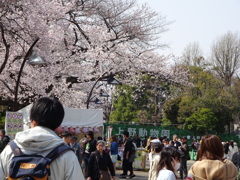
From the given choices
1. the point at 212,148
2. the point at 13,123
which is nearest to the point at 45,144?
the point at 212,148

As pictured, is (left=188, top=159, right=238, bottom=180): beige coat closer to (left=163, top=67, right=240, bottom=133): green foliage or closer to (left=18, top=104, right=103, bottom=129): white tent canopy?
(left=18, top=104, right=103, bottom=129): white tent canopy

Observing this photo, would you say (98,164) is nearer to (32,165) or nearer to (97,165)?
(97,165)

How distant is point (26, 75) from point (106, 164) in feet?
39.1

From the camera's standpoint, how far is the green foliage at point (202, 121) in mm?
36406

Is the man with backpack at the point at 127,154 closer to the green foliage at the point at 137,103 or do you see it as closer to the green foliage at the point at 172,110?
the green foliage at the point at 172,110

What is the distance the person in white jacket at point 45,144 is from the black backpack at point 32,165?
31 mm

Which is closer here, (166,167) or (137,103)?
(166,167)

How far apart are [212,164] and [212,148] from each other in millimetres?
143

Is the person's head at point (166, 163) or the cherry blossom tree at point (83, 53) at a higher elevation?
the cherry blossom tree at point (83, 53)

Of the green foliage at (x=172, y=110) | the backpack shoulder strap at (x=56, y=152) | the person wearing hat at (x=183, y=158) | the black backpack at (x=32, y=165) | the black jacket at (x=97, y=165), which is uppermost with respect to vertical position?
the green foliage at (x=172, y=110)

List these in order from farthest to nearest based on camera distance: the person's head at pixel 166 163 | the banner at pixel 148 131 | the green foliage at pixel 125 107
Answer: the green foliage at pixel 125 107 → the banner at pixel 148 131 → the person's head at pixel 166 163

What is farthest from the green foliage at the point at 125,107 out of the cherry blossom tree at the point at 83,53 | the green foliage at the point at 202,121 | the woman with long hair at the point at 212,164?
the woman with long hair at the point at 212,164

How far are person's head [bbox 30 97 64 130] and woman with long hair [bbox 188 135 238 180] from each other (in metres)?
1.71

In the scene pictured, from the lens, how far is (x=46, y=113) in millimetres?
2809
